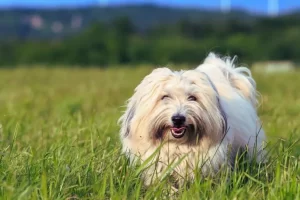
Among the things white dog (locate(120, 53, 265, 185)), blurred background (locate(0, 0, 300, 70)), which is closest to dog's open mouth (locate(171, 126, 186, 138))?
white dog (locate(120, 53, 265, 185))

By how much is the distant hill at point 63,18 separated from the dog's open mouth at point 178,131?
39122 mm

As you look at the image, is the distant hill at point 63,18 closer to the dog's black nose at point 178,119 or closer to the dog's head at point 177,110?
the dog's head at point 177,110

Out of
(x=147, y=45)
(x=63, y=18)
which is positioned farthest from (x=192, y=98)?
(x=63, y=18)

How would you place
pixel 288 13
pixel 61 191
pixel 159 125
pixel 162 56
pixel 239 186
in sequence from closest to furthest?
pixel 61 191 → pixel 239 186 → pixel 159 125 → pixel 162 56 → pixel 288 13

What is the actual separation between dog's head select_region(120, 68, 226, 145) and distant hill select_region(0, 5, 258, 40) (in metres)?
39.0

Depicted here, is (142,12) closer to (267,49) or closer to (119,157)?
(267,49)

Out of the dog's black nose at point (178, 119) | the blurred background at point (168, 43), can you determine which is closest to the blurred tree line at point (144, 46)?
the blurred background at point (168, 43)

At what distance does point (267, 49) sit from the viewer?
1266 inches

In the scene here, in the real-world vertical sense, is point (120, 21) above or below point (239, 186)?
below

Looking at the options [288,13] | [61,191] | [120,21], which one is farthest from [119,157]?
[288,13]

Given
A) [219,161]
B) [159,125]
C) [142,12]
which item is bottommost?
[142,12]

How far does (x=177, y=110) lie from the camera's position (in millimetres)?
4145

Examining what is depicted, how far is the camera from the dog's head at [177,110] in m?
4.19

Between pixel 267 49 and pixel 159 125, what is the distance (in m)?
28.6
